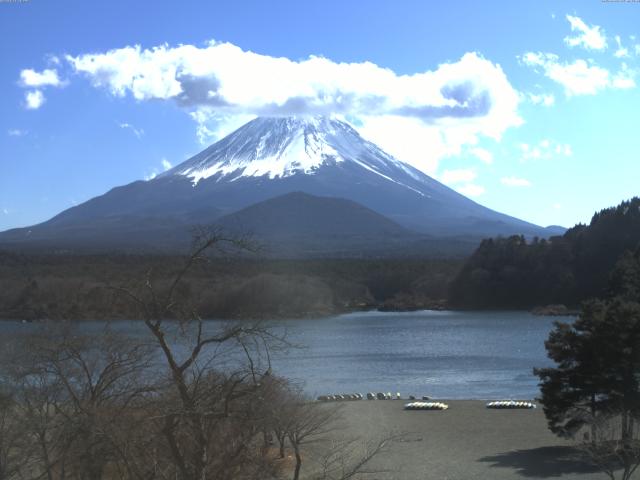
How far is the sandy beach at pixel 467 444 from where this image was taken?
13.0 m

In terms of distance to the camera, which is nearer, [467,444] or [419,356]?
[467,444]

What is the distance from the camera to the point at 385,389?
24.9m

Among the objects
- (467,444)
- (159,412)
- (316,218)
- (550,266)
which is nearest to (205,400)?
(159,412)

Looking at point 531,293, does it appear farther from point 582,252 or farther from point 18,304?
point 18,304

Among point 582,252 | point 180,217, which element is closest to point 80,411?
point 582,252

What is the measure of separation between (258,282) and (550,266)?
71.5 ft

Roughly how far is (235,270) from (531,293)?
20970 millimetres

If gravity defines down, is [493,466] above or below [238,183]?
below

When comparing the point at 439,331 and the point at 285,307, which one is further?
the point at 285,307

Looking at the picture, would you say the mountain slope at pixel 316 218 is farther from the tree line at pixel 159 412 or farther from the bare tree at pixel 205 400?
the bare tree at pixel 205 400

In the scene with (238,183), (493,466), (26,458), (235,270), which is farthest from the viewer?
(238,183)

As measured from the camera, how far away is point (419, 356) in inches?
1297

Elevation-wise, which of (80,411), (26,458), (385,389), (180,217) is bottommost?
(385,389)

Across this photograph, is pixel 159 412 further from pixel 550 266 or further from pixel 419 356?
pixel 550 266
